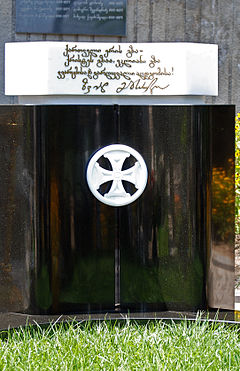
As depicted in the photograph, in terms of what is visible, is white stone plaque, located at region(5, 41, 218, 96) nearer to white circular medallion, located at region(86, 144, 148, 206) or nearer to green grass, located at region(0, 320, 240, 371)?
white circular medallion, located at region(86, 144, 148, 206)

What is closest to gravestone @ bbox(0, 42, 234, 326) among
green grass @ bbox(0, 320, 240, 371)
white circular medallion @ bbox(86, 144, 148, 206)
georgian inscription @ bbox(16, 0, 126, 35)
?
white circular medallion @ bbox(86, 144, 148, 206)

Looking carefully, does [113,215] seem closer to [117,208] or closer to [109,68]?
[117,208]

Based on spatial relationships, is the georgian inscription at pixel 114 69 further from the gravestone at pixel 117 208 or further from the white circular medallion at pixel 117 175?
the white circular medallion at pixel 117 175

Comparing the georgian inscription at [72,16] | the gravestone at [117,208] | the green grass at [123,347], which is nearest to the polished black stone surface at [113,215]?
the gravestone at [117,208]

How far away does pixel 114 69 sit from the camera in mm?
4645

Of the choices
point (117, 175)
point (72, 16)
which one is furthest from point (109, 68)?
point (72, 16)

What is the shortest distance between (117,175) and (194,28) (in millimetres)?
5852

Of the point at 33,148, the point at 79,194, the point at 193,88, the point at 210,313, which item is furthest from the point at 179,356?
the point at 193,88

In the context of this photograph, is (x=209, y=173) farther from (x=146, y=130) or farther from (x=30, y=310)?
(x=30, y=310)

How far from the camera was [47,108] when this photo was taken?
416 cm

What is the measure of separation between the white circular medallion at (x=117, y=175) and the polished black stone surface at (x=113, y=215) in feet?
0.16

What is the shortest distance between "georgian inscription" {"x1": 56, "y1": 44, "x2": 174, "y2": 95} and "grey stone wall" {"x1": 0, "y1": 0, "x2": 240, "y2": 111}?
15.5 ft

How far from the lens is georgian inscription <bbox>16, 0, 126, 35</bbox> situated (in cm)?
909

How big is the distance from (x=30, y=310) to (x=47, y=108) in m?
1.17
